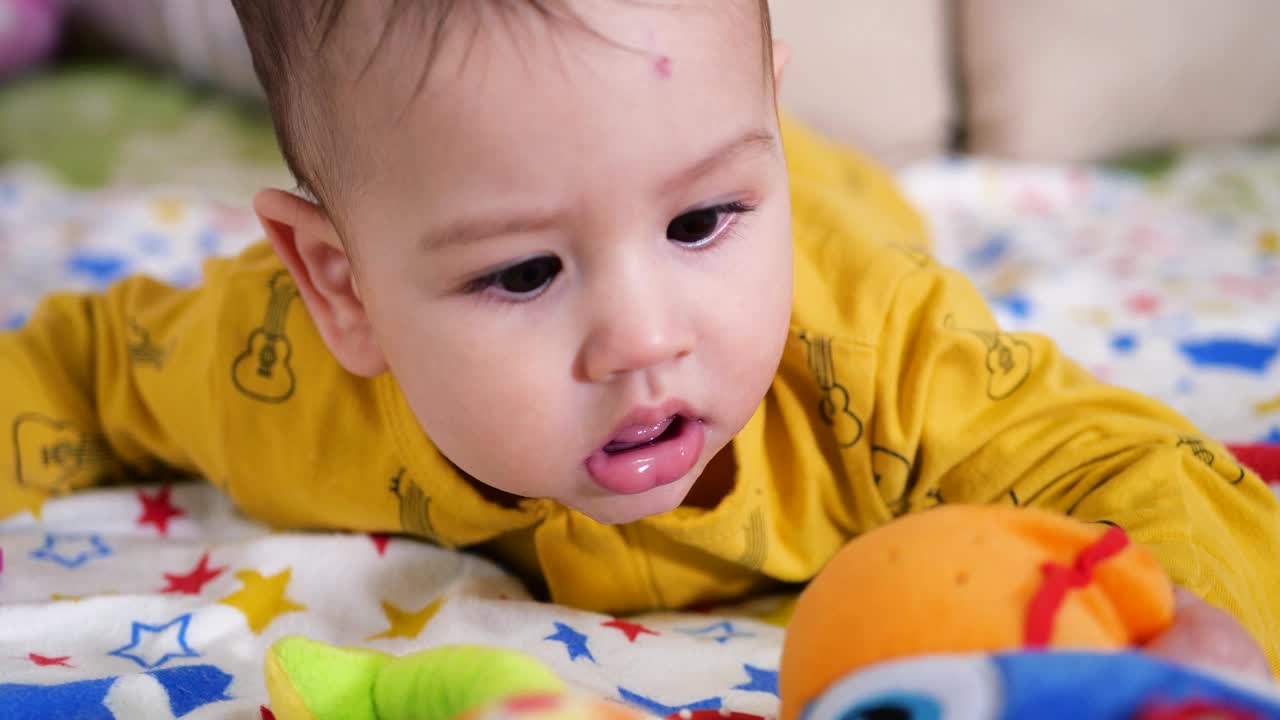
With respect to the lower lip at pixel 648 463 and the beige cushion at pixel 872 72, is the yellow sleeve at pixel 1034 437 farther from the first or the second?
the beige cushion at pixel 872 72

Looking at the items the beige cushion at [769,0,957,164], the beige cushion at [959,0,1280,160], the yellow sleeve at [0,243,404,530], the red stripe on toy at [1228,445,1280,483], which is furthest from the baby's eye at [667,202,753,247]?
the beige cushion at [959,0,1280,160]

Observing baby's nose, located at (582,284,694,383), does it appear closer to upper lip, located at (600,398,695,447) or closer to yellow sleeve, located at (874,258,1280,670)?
upper lip, located at (600,398,695,447)

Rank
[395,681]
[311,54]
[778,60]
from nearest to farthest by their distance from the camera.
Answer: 1. [395,681]
2. [311,54]
3. [778,60]

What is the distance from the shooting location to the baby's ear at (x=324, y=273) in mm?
766

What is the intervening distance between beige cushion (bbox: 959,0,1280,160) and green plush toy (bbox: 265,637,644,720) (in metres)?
1.34

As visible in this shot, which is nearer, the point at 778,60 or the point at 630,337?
the point at 630,337

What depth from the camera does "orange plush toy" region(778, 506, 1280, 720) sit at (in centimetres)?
39

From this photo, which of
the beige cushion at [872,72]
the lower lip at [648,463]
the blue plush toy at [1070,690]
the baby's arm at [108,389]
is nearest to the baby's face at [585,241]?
the lower lip at [648,463]

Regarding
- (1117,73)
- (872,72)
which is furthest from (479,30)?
(1117,73)

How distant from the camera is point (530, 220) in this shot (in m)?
0.60

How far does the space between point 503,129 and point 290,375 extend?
0.41m

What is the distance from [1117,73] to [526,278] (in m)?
1.26

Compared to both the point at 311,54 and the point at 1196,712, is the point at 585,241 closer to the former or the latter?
the point at 311,54

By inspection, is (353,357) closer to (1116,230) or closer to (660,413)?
(660,413)
